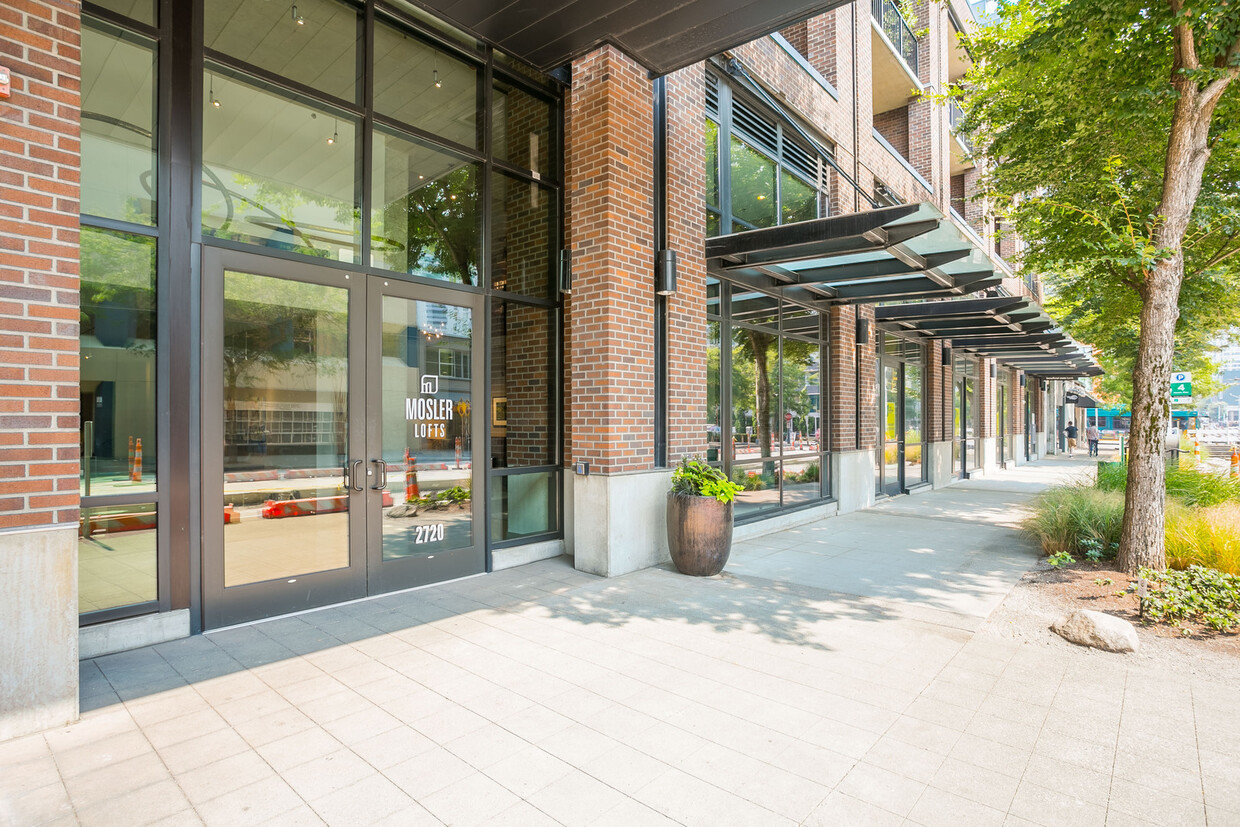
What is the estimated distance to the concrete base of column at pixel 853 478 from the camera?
10.4 m

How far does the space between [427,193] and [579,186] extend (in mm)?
1495

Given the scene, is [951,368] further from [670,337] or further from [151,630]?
[151,630]

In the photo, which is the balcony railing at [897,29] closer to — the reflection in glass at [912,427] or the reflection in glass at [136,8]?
the reflection in glass at [912,427]

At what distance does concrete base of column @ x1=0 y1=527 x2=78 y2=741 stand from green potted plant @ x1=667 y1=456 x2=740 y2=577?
443 cm

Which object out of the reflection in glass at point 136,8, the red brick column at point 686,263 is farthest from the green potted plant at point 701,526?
the reflection in glass at point 136,8

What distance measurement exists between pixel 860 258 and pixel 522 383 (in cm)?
467

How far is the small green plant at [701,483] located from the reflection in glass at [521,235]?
7.97 feet

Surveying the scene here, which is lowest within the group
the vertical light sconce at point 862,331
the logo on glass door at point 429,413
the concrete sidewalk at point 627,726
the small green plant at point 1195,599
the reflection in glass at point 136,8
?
the concrete sidewalk at point 627,726

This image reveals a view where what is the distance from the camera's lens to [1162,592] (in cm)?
498

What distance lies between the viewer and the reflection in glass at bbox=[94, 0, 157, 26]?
409cm

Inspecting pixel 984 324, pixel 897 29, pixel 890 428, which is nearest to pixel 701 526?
pixel 890 428

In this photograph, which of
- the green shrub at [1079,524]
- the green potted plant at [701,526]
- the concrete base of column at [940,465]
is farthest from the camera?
the concrete base of column at [940,465]

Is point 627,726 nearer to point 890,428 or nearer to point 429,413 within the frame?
point 429,413

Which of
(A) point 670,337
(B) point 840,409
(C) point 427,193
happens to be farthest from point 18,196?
(B) point 840,409
